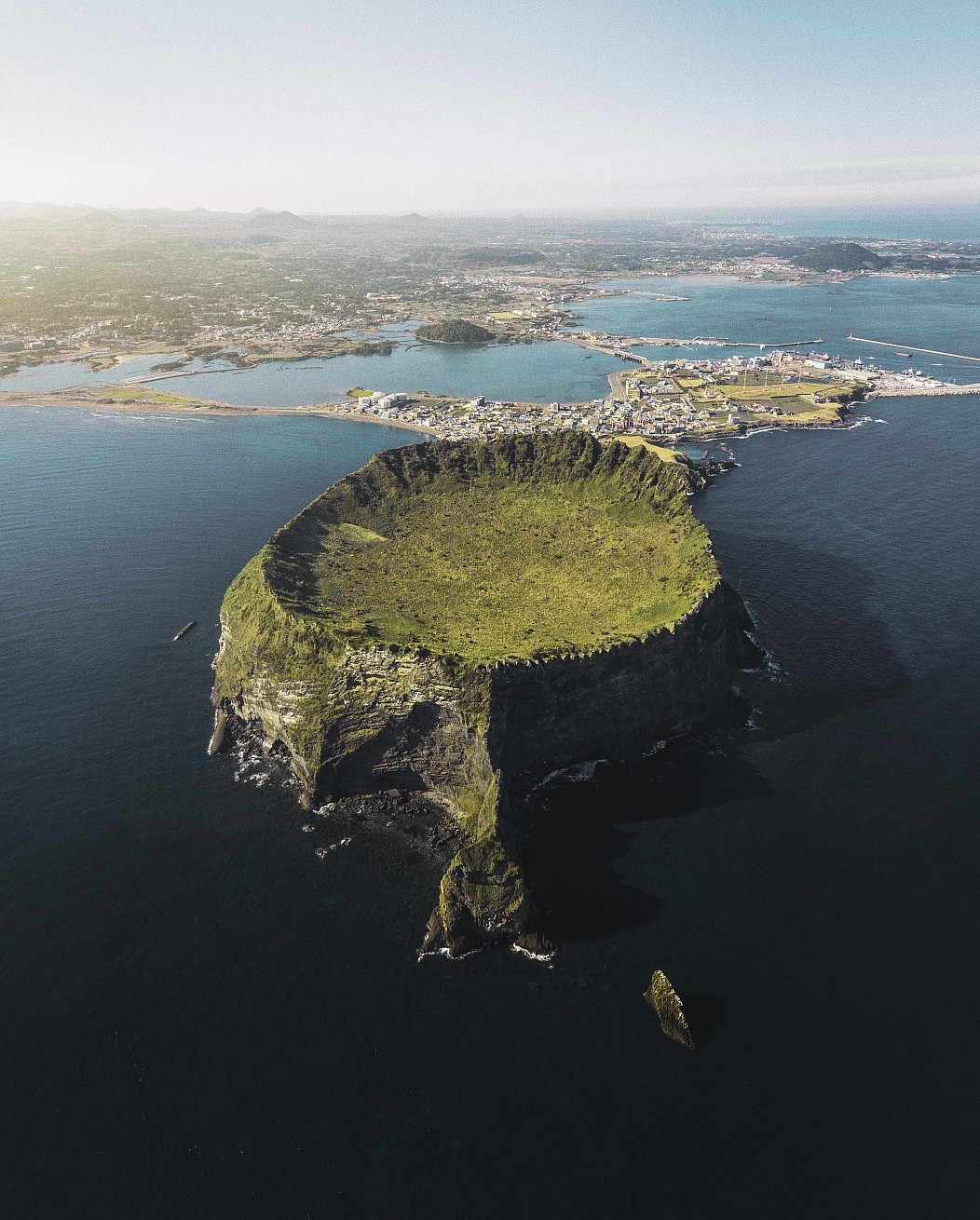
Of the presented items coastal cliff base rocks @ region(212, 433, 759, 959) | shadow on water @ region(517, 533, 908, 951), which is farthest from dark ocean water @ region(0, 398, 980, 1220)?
coastal cliff base rocks @ region(212, 433, 759, 959)

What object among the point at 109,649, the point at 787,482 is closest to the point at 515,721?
the point at 109,649

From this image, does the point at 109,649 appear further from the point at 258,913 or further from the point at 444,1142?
the point at 444,1142

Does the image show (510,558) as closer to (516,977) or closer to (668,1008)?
(516,977)

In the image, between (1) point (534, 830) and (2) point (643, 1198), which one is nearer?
(2) point (643, 1198)

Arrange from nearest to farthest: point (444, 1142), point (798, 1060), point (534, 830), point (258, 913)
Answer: point (444, 1142), point (798, 1060), point (258, 913), point (534, 830)

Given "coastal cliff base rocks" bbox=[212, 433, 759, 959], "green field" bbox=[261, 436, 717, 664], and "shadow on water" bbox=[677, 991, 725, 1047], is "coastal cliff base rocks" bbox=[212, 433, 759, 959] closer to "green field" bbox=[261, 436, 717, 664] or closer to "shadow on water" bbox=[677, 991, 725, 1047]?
"green field" bbox=[261, 436, 717, 664]

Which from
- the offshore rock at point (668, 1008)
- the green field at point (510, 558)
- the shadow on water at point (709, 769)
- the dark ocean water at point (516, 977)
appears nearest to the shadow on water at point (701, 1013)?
the shadow on water at point (709, 769)

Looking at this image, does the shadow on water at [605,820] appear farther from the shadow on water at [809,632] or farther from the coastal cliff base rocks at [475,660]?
the shadow on water at [809,632]
